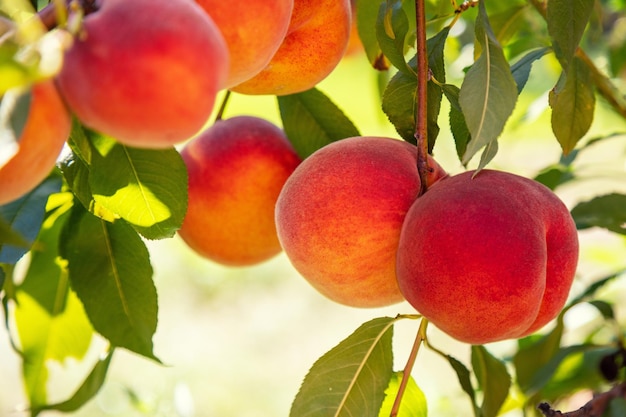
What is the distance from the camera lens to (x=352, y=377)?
0.81 metres


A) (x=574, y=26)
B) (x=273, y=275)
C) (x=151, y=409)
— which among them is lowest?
(x=273, y=275)

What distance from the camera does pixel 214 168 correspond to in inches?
41.2

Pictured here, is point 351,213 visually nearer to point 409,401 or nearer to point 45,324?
point 409,401

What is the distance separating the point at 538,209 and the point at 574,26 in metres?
0.16

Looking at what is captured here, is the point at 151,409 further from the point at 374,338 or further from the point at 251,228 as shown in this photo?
the point at 374,338

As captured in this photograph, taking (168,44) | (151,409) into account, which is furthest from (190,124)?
(151,409)

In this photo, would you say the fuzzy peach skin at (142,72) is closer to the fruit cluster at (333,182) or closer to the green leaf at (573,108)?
the fruit cluster at (333,182)

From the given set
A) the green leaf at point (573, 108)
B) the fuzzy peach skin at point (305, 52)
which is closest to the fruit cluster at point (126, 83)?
the fuzzy peach skin at point (305, 52)

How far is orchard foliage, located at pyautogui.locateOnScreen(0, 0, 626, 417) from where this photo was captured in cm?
65

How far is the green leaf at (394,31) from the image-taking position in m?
0.78

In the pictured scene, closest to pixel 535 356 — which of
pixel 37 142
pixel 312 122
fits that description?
pixel 312 122

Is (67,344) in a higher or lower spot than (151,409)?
higher

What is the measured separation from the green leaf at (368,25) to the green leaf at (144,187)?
1.11ft

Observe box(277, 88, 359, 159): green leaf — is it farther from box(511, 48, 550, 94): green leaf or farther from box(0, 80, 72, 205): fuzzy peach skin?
box(0, 80, 72, 205): fuzzy peach skin
